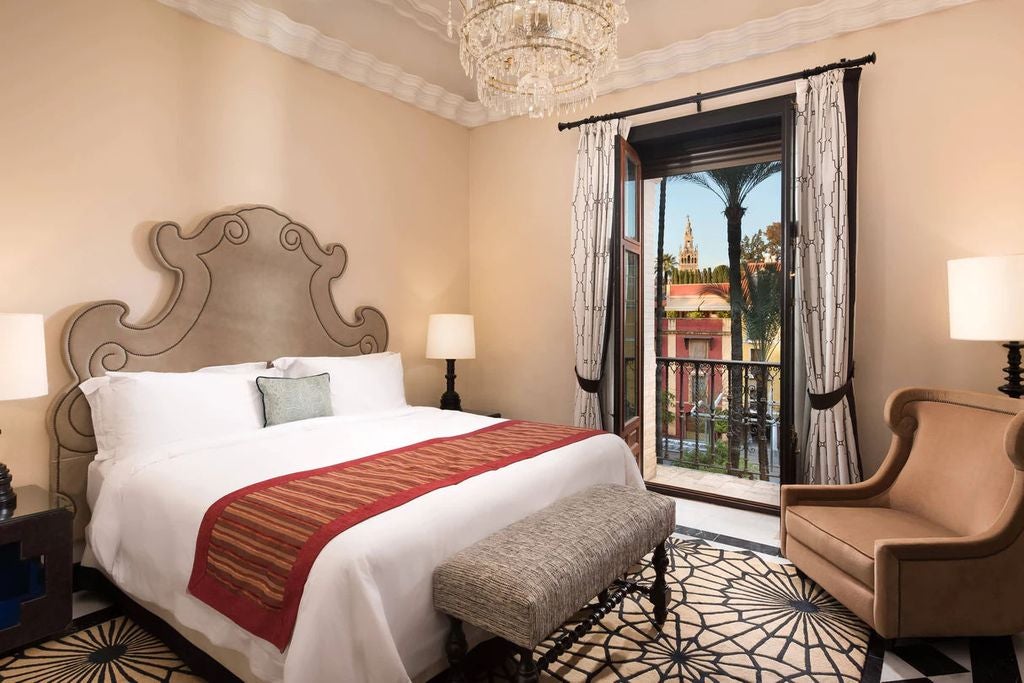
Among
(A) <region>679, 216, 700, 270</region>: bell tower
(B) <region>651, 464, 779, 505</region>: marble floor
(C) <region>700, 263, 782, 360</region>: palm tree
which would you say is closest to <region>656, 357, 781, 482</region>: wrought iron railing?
(B) <region>651, 464, 779, 505</region>: marble floor

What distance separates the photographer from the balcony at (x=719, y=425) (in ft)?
15.0

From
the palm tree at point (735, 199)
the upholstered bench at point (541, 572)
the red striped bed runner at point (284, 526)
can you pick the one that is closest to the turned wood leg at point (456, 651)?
the upholstered bench at point (541, 572)

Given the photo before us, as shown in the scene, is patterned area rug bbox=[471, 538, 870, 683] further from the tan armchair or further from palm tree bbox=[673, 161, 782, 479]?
palm tree bbox=[673, 161, 782, 479]

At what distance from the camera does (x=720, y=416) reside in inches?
201

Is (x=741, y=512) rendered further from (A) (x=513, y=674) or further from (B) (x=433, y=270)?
(B) (x=433, y=270)

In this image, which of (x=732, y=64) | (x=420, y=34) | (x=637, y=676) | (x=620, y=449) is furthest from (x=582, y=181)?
(x=637, y=676)

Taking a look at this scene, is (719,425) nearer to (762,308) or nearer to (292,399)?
(762,308)

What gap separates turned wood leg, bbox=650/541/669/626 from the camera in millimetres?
2246

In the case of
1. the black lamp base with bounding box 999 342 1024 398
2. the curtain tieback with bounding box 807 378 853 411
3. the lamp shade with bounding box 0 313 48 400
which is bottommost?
the curtain tieback with bounding box 807 378 853 411

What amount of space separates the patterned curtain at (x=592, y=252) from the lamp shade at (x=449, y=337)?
0.80 metres

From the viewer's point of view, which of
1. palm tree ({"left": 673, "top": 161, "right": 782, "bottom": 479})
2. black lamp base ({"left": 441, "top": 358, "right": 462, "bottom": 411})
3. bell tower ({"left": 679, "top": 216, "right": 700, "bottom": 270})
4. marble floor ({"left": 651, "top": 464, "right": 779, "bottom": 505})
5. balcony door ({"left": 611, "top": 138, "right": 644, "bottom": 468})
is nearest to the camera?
balcony door ({"left": 611, "top": 138, "right": 644, "bottom": 468})

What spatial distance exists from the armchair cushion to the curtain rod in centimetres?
231

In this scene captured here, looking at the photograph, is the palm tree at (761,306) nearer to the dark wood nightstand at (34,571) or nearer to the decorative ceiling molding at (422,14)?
the decorative ceiling molding at (422,14)

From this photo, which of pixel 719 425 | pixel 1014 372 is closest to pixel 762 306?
pixel 719 425
